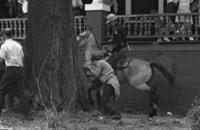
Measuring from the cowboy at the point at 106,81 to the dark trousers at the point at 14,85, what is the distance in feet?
5.51

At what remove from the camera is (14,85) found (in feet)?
37.4

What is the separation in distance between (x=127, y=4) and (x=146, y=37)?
12.8ft

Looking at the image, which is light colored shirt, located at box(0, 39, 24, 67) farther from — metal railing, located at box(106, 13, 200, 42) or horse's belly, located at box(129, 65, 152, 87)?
metal railing, located at box(106, 13, 200, 42)

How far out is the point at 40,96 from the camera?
10.8m

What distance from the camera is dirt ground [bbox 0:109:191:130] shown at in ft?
31.8

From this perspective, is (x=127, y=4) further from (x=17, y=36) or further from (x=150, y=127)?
(x=150, y=127)

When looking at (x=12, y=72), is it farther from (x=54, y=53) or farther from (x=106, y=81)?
(x=106, y=81)

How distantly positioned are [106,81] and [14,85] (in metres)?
2.06

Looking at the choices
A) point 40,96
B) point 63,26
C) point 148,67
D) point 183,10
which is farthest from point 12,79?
point 183,10

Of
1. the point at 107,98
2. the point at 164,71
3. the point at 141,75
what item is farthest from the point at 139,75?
the point at 107,98

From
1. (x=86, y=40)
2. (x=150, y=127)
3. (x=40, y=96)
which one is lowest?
(x=150, y=127)

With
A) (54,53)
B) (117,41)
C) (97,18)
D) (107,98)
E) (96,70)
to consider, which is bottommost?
(107,98)

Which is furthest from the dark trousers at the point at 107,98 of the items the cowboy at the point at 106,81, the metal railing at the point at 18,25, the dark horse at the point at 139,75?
the metal railing at the point at 18,25

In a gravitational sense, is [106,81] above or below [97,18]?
below
